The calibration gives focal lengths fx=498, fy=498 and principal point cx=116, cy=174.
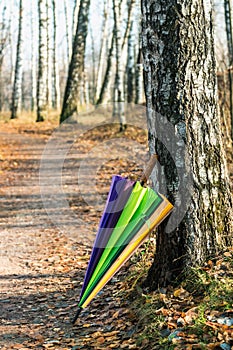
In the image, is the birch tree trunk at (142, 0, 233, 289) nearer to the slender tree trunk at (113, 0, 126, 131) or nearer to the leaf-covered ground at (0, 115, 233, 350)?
the leaf-covered ground at (0, 115, 233, 350)

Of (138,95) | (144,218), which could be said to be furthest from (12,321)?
(138,95)

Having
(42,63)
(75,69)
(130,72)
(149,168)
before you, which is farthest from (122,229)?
(42,63)

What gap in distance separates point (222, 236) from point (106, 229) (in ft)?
3.15

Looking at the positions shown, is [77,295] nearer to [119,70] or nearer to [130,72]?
[119,70]

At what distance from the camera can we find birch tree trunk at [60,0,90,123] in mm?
17047

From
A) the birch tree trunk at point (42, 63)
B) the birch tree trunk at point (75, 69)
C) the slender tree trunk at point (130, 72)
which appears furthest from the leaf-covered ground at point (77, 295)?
the birch tree trunk at point (42, 63)

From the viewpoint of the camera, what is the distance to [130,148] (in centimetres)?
1302

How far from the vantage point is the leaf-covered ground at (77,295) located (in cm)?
353

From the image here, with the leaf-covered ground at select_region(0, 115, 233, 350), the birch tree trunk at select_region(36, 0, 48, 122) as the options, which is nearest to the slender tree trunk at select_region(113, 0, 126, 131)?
the leaf-covered ground at select_region(0, 115, 233, 350)

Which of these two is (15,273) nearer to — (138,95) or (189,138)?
(189,138)

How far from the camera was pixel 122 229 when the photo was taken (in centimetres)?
386

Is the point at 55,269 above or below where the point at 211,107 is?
below

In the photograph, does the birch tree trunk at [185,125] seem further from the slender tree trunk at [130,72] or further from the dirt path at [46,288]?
the slender tree trunk at [130,72]

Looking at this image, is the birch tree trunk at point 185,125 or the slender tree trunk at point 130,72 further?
the slender tree trunk at point 130,72
